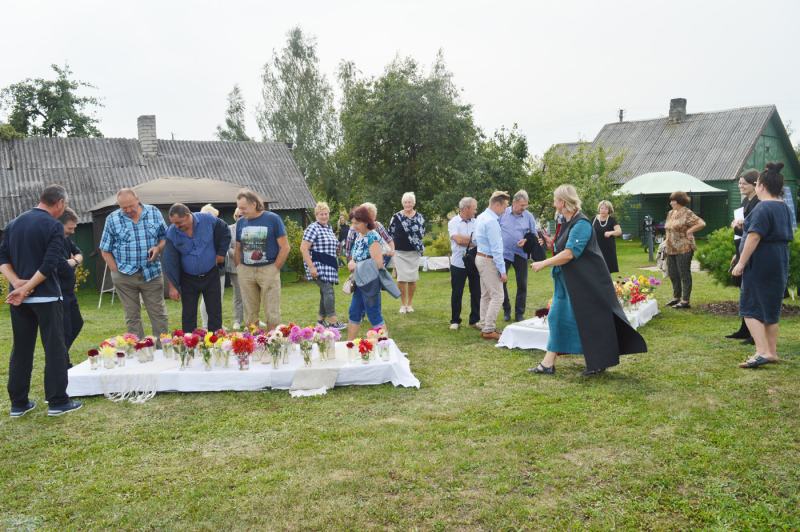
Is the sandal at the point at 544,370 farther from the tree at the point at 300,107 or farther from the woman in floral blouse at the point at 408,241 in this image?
the tree at the point at 300,107

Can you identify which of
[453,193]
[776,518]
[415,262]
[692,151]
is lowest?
[776,518]

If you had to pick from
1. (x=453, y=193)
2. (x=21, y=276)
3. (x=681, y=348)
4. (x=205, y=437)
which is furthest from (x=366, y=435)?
(x=453, y=193)

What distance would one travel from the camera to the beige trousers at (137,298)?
611 cm

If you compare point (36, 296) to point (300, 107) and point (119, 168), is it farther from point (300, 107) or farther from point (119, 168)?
point (300, 107)

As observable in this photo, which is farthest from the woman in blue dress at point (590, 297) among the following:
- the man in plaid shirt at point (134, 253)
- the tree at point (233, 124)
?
the tree at point (233, 124)

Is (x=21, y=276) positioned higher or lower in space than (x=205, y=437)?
higher

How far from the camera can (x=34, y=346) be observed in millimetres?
4492

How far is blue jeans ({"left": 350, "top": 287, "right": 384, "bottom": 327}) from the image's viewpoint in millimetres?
6074

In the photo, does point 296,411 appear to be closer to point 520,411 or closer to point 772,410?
point 520,411

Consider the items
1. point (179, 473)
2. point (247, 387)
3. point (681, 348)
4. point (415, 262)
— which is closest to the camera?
point (179, 473)

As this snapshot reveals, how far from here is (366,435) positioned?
3967mm

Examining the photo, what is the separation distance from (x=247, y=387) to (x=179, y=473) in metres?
1.67

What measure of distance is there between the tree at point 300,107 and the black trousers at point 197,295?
25339 millimetres

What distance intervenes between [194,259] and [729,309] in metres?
7.45
